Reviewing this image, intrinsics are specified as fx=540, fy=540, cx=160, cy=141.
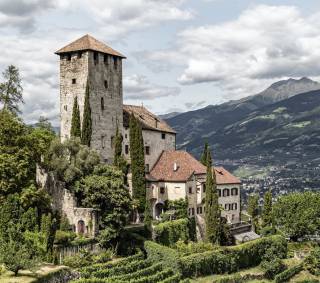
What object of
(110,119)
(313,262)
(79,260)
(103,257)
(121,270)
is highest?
(110,119)

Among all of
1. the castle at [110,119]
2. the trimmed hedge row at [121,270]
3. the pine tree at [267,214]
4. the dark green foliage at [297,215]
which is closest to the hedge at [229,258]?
the trimmed hedge row at [121,270]

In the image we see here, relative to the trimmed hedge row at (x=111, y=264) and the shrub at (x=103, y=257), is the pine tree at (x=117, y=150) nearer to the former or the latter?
the trimmed hedge row at (x=111, y=264)

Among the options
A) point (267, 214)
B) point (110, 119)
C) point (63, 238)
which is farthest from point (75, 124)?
point (267, 214)

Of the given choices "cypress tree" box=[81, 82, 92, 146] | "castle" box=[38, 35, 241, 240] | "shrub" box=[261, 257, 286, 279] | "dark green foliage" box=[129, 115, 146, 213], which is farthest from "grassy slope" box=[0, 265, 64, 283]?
"shrub" box=[261, 257, 286, 279]

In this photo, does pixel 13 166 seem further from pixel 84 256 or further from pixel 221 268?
pixel 221 268

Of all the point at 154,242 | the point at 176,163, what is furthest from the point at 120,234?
the point at 176,163

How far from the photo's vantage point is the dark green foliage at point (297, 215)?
9200 centimetres

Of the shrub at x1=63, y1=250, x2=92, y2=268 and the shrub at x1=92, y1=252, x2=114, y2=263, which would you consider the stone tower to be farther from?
the shrub at x1=63, y1=250, x2=92, y2=268

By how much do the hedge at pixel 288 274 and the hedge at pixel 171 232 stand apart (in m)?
13.8

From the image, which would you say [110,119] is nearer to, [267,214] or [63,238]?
[63,238]

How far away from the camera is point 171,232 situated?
74.9 meters

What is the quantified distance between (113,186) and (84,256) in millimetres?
9673

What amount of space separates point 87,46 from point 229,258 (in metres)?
36.8

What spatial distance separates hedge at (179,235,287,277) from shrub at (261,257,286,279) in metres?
1.78
